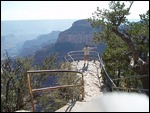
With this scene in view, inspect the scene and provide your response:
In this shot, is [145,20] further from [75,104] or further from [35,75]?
[75,104]

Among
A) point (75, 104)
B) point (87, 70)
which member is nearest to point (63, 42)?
point (87, 70)

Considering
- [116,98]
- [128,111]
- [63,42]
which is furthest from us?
[63,42]

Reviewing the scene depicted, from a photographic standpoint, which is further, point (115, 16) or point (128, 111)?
point (115, 16)

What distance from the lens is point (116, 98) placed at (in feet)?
17.6

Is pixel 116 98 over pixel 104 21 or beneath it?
beneath

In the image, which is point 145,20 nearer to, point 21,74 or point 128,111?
point 21,74

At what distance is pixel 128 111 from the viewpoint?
16.5 ft

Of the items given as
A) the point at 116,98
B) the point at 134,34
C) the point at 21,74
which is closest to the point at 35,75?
the point at 21,74

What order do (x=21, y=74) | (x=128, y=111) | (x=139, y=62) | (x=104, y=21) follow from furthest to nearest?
(x=104, y=21)
(x=21, y=74)
(x=139, y=62)
(x=128, y=111)

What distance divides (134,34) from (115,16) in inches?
54.0

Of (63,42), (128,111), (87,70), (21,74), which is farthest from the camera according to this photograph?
(63,42)

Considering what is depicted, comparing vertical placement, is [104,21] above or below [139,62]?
above

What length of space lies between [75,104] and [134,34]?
7.86 m

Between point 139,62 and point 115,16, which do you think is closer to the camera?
point 139,62
